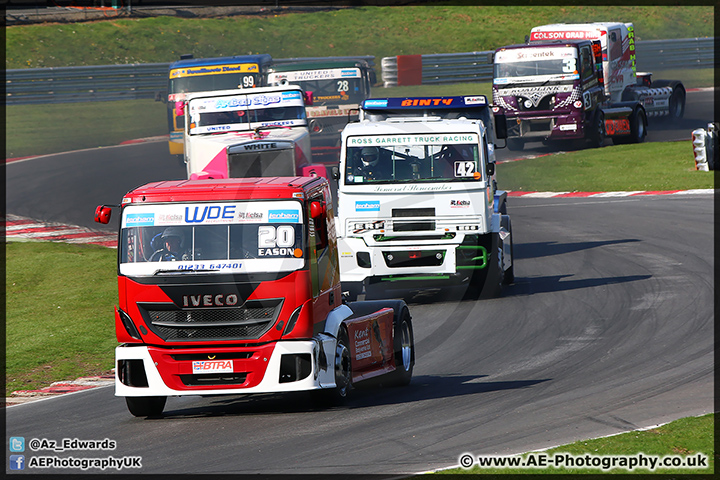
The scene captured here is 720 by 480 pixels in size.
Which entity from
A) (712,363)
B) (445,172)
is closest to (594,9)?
(445,172)

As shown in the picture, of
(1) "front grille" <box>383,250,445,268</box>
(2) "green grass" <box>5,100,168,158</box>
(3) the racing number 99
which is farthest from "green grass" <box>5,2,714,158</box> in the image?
(1) "front grille" <box>383,250,445,268</box>

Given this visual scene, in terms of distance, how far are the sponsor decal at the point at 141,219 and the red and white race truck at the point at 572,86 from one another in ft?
70.0

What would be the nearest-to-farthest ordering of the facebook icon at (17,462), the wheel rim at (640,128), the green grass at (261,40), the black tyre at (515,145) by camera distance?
1. the facebook icon at (17,462)
2. the wheel rim at (640,128)
3. the black tyre at (515,145)
4. the green grass at (261,40)

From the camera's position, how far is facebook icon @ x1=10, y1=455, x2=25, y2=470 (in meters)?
8.15

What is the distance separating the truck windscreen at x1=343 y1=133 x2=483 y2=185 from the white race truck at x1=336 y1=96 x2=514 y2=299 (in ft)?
0.05

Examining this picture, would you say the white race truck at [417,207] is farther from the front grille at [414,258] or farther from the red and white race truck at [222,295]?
the red and white race truck at [222,295]

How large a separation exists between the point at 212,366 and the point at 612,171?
21.6 m

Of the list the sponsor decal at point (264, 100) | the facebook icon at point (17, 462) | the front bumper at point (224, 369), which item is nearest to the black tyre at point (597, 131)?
the sponsor decal at point (264, 100)

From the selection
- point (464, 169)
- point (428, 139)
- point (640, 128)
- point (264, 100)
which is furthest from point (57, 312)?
point (640, 128)

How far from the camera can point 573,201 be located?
84.5ft

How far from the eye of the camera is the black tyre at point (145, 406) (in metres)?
9.70

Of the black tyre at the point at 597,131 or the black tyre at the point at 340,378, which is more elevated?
the black tyre at the point at 597,131

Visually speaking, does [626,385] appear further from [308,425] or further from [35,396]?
[35,396]

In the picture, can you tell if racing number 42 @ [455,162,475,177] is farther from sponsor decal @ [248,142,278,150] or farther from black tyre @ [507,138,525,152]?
black tyre @ [507,138,525,152]
